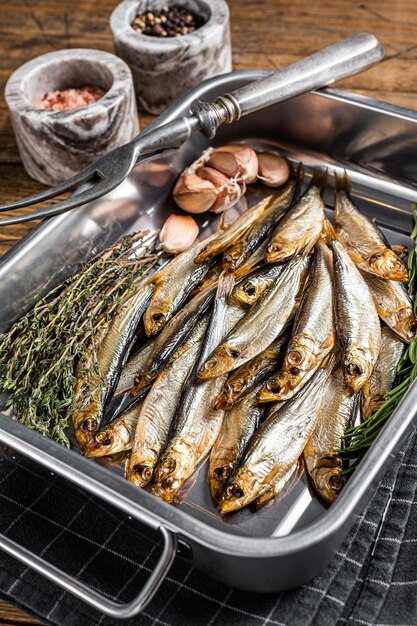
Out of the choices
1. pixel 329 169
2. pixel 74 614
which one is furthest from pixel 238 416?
pixel 329 169

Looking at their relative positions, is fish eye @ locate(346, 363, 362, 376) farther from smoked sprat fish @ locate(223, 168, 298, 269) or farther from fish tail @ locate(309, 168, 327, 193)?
fish tail @ locate(309, 168, 327, 193)

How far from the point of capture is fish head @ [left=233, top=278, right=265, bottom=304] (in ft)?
5.06

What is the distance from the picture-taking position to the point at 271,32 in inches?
101

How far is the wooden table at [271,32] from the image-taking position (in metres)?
2.35

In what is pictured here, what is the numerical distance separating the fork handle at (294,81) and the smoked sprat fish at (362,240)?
25 cm

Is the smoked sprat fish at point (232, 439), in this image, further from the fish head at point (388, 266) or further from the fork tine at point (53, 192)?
the fork tine at point (53, 192)

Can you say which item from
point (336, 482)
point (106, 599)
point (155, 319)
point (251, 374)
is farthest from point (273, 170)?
point (106, 599)

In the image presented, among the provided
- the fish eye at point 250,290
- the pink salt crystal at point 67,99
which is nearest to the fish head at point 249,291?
the fish eye at point 250,290

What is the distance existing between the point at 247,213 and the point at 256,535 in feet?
2.64

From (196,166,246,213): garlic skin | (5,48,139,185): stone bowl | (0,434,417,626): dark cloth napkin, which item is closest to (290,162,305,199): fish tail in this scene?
(196,166,246,213): garlic skin

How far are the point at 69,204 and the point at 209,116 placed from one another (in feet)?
1.36

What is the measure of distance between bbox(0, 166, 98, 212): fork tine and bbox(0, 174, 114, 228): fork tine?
2cm

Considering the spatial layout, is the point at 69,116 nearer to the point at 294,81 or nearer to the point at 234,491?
the point at 294,81

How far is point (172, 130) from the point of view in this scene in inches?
66.1
